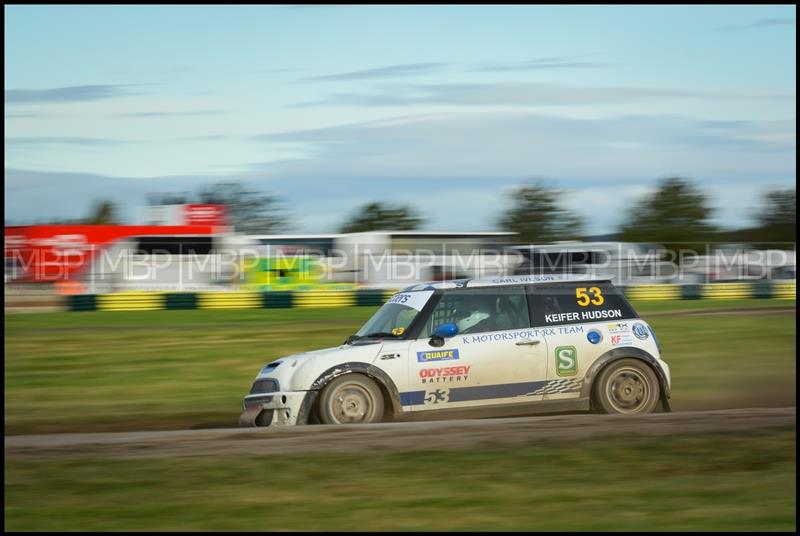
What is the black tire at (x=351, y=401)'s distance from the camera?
9297 millimetres

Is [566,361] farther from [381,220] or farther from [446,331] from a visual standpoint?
[381,220]

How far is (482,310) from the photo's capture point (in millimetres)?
9789

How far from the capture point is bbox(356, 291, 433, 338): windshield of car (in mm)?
9766

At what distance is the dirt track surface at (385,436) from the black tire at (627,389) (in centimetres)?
56

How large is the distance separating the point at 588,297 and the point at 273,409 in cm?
337

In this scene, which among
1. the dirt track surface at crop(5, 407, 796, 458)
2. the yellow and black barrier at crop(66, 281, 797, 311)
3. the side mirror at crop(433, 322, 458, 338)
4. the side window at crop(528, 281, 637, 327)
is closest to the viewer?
the dirt track surface at crop(5, 407, 796, 458)

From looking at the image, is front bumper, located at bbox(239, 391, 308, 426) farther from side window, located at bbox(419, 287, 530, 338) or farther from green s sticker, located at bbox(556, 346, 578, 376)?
green s sticker, located at bbox(556, 346, 578, 376)

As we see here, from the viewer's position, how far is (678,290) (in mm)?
30453

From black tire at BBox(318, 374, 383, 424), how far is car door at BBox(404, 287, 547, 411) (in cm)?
33

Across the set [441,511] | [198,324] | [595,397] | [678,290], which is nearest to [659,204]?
[678,290]

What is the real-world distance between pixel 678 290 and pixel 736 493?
24996 millimetres

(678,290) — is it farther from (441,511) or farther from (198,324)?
(441,511)

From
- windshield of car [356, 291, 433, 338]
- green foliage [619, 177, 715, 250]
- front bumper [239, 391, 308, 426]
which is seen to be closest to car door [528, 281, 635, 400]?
windshield of car [356, 291, 433, 338]

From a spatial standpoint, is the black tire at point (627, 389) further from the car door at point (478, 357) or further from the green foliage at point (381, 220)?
the green foliage at point (381, 220)
